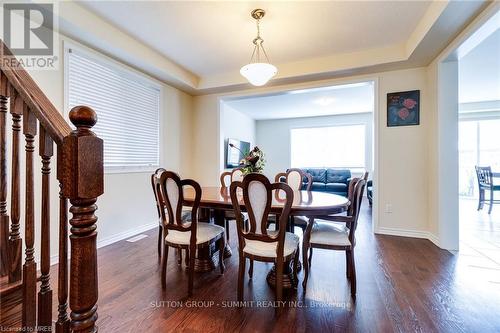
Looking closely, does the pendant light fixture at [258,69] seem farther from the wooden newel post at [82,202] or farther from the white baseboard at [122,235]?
the white baseboard at [122,235]

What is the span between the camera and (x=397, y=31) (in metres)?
2.81

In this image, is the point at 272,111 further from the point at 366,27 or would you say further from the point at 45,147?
the point at 45,147

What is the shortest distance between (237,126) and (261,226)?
5.57 metres

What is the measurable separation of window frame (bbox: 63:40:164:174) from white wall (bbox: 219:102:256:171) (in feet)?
6.63

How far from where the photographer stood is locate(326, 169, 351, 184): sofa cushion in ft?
21.4

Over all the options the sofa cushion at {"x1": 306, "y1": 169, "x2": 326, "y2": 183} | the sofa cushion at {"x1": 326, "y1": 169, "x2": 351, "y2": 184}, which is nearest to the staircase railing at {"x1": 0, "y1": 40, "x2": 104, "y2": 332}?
the sofa cushion at {"x1": 306, "y1": 169, "x2": 326, "y2": 183}

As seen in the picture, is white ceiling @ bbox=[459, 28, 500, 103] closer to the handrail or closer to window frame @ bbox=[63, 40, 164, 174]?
the handrail

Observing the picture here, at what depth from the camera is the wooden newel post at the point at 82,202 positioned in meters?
0.71

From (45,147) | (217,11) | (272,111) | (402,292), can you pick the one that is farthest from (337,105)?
(45,147)

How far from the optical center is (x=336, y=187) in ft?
20.6

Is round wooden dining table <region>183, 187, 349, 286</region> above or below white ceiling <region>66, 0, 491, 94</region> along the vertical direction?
below

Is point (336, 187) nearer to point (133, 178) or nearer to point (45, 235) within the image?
point (133, 178)

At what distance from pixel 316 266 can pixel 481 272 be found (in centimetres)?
155

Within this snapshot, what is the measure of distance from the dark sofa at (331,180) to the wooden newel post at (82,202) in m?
6.13
